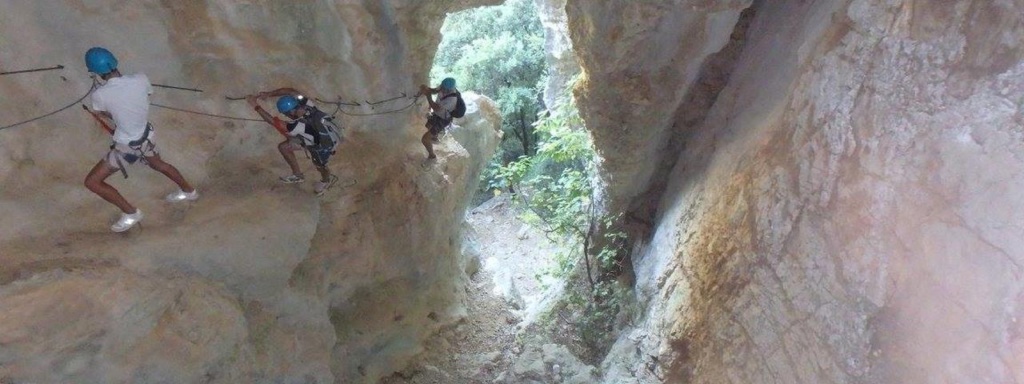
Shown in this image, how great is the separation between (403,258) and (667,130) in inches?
157

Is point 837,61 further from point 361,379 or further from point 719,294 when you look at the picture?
point 361,379

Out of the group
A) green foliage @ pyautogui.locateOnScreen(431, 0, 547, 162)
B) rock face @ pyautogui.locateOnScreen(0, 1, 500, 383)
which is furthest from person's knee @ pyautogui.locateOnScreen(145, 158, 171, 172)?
green foliage @ pyautogui.locateOnScreen(431, 0, 547, 162)

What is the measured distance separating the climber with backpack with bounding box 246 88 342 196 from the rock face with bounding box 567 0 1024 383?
10.8ft

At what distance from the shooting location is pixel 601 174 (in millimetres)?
9000

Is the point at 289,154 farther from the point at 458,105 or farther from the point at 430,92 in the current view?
the point at 458,105

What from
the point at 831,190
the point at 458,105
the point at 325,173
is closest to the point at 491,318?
the point at 458,105

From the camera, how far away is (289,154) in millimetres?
6109

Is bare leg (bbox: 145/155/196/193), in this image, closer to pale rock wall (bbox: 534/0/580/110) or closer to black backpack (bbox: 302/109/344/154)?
black backpack (bbox: 302/109/344/154)

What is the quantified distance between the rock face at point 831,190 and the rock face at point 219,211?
286cm

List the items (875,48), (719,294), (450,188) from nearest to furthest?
(875,48), (719,294), (450,188)

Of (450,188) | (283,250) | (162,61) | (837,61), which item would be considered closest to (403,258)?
(450,188)

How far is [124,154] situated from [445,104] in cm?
377

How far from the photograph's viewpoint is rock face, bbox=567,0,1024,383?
331 centimetres

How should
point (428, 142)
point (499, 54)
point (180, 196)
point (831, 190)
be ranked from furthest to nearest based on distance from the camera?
point (499, 54), point (428, 142), point (180, 196), point (831, 190)
